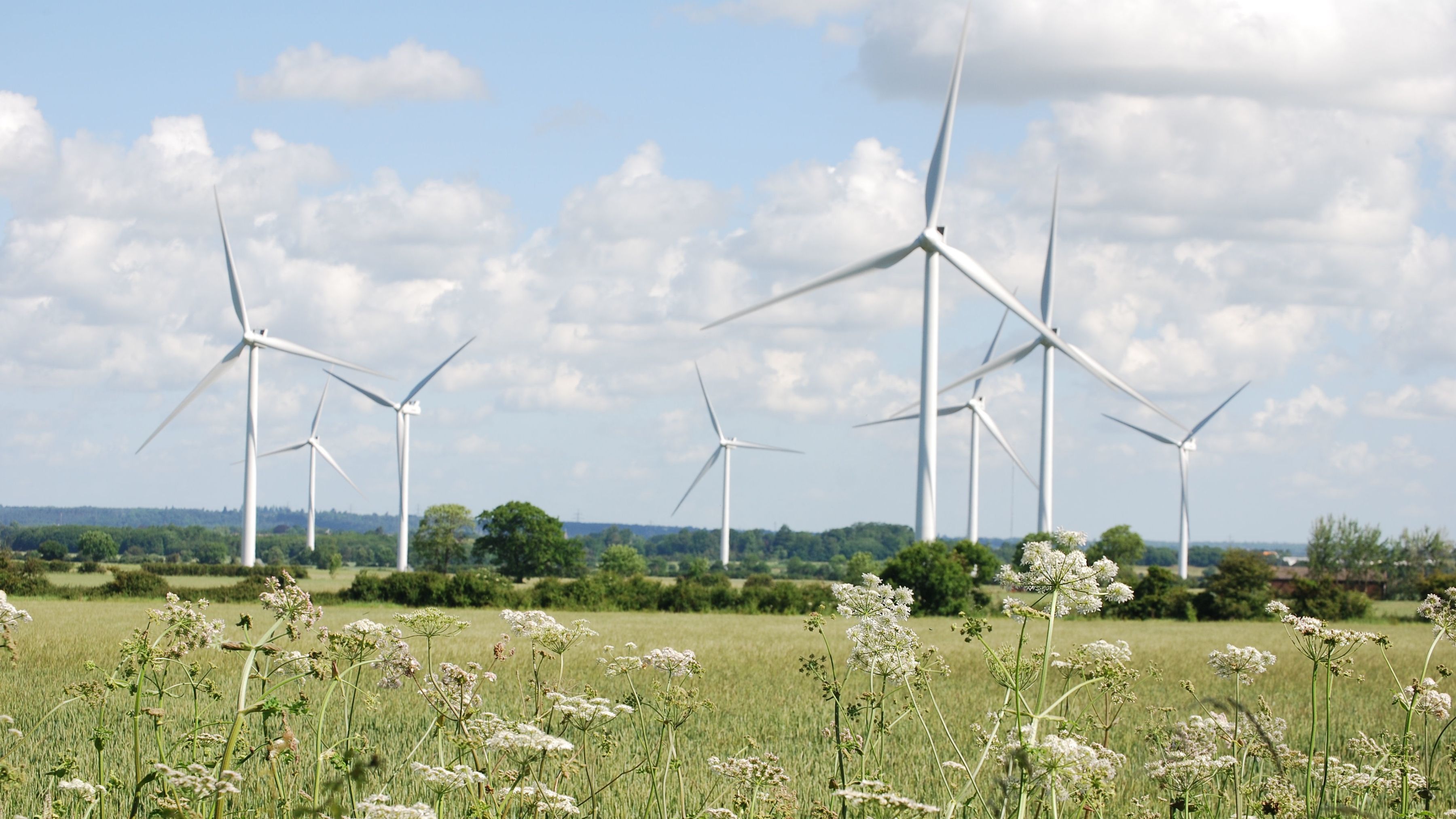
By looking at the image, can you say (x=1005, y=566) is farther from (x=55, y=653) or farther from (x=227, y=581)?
(x=227, y=581)

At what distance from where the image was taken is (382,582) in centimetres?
7594

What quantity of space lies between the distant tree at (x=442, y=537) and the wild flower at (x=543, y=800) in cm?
13750

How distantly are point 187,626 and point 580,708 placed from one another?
2.63 m

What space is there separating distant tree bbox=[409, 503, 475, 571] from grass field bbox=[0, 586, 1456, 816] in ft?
249

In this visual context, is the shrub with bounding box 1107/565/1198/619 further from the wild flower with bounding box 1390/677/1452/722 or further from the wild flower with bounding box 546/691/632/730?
the wild flower with bounding box 546/691/632/730

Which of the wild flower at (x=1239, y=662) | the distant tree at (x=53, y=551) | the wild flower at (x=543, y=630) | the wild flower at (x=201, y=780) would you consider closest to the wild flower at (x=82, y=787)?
the wild flower at (x=201, y=780)

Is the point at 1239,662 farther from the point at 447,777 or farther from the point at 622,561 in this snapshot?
the point at 622,561

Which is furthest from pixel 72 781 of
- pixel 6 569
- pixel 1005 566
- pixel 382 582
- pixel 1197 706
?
pixel 6 569

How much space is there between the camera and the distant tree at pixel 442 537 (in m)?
141

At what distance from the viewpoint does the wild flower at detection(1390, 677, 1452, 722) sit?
28.8 feet

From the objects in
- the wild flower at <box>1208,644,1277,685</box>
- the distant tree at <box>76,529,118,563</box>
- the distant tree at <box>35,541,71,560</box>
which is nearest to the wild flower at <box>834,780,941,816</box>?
the wild flower at <box>1208,644,1277,685</box>

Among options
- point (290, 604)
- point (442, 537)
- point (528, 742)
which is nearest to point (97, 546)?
point (442, 537)

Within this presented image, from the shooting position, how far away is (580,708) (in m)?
7.55

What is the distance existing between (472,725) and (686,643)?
3704 cm
